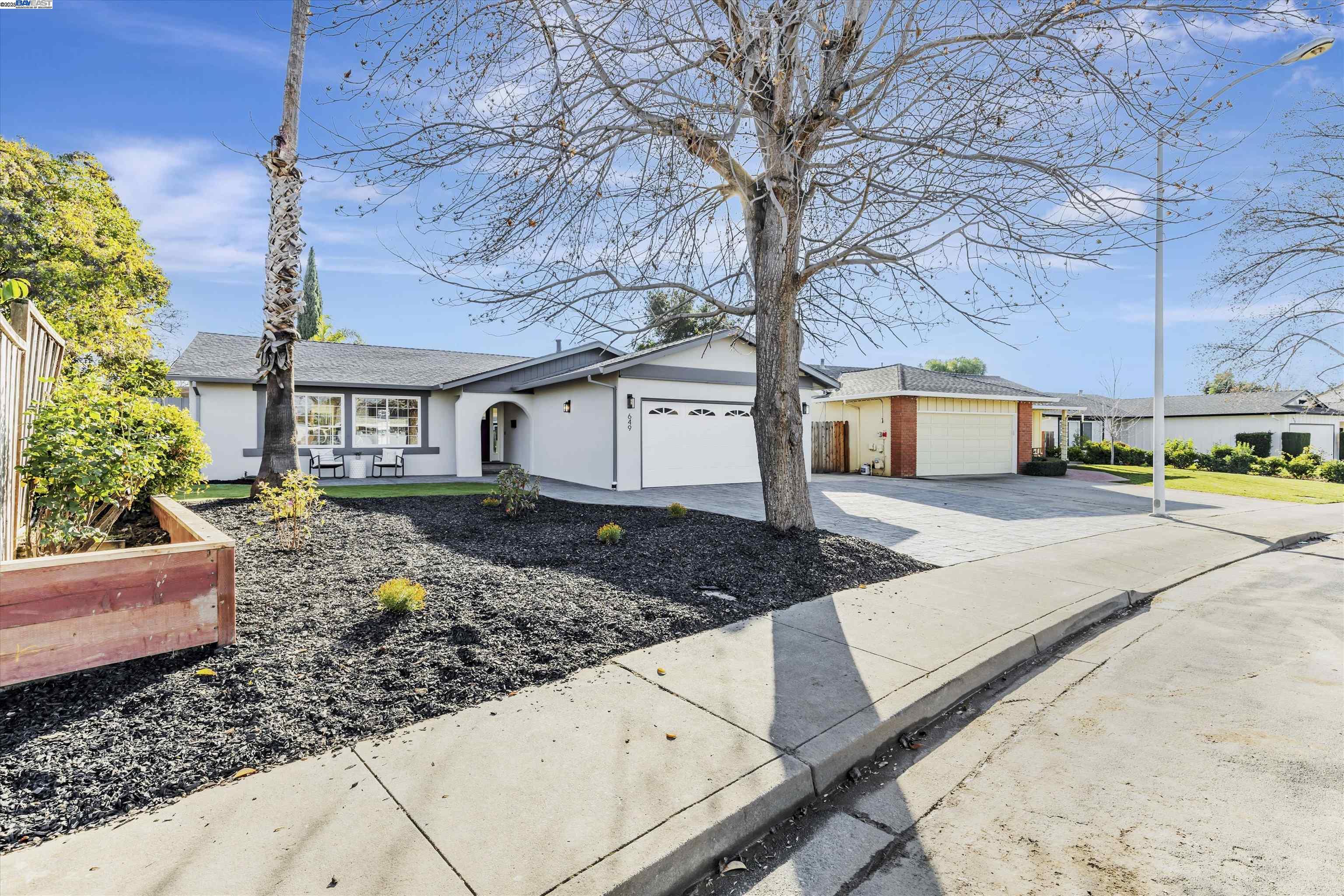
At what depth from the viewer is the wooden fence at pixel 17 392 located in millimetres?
4031

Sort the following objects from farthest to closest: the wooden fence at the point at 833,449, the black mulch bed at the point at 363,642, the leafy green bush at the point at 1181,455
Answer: the leafy green bush at the point at 1181,455 < the wooden fence at the point at 833,449 < the black mulch bed at the point at 363,642

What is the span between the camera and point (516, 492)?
27.3 feet

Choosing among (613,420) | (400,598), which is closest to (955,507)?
(613,420)

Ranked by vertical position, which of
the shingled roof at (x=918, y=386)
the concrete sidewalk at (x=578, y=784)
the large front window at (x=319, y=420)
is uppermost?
the shingled roof at (x=918, y=386)

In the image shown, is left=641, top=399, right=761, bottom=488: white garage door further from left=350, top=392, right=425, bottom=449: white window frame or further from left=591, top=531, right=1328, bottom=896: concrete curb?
left=591, top=531, right=1328, bottom=896: concrete curb

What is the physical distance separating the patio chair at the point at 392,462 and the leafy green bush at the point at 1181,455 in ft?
101

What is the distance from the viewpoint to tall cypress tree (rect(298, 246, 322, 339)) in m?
35.5

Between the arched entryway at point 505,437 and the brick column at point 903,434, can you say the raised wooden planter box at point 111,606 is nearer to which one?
the arched entryway at point 505,437

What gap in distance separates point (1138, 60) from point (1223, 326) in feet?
38.1

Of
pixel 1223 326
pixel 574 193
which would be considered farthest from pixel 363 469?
pixel 1223 326

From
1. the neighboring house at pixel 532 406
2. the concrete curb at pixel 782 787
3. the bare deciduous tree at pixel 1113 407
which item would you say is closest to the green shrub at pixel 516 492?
the neighboring house at pixel 532 406

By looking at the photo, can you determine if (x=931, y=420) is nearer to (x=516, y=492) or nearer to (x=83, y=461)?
(x=516, y=492)

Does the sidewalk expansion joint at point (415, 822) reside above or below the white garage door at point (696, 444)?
below

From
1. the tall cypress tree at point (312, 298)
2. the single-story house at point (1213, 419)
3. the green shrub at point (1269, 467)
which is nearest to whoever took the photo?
the green shrub at point (1269, 467)
